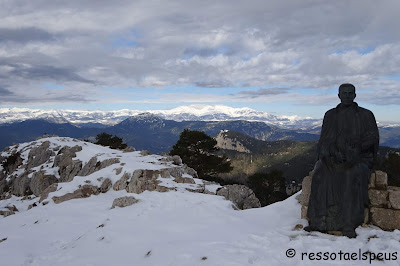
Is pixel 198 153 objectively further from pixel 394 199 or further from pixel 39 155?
pixel 394 199

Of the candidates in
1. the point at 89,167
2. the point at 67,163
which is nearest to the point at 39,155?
the point at 67,163

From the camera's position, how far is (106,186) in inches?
886

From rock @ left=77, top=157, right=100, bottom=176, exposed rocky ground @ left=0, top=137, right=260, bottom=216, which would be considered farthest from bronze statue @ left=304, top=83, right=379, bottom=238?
rock @ left=77, top=157, right=100, bottom=176

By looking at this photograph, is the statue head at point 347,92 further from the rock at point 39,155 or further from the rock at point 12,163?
the rock at point 12,163

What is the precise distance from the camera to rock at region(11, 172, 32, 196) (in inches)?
1400

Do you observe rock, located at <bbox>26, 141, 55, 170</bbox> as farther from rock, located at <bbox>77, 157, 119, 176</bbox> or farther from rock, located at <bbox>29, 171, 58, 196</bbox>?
rock, located at <bbox>77, 157, 119, 176</bbox>

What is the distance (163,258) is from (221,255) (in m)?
1.96

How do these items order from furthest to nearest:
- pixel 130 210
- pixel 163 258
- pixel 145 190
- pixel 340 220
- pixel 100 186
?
1. pixel 100 186
2. pixel 145 190
3. pixel 130 210
4. pixel 340 220
5. pixel 163 258

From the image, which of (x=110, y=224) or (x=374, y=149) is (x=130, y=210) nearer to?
(x=110, y=224)

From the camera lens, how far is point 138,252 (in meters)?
9.70

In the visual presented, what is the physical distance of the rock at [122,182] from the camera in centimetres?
2162

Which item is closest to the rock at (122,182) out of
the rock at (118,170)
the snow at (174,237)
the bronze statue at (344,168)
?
the rock at (118,170)

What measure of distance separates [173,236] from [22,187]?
3452 cm

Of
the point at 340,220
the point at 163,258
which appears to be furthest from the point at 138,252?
the point at 340,220
